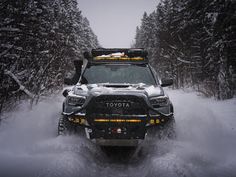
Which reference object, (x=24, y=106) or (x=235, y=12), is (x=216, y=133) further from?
(x=24, y=106)

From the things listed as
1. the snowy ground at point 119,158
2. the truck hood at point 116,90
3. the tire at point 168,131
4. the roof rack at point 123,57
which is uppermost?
the roof rack at point 123,57

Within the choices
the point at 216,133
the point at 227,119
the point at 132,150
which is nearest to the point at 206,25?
the point at 227,119

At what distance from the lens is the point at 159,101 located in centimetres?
502

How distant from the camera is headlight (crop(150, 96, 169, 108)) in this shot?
4948 mm

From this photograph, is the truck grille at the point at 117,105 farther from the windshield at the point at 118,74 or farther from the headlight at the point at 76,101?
the windshield at the point at 118,74

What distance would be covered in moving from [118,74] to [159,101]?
1601 mm

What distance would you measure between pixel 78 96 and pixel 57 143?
906 millimetres

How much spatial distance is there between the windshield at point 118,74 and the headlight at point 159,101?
1.07 meters

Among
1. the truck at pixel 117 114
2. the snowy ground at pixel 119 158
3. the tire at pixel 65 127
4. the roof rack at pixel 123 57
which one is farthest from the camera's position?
the roof rack at pixel 123 57

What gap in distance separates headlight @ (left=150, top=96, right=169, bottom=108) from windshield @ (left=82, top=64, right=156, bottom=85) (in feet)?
3.51

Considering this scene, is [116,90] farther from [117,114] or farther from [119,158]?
[119,158]

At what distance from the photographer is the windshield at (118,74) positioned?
20.2 ft

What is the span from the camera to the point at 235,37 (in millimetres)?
12688

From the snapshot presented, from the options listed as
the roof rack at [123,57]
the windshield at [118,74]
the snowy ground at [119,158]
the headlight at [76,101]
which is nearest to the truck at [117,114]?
the headlight at [76,101]
